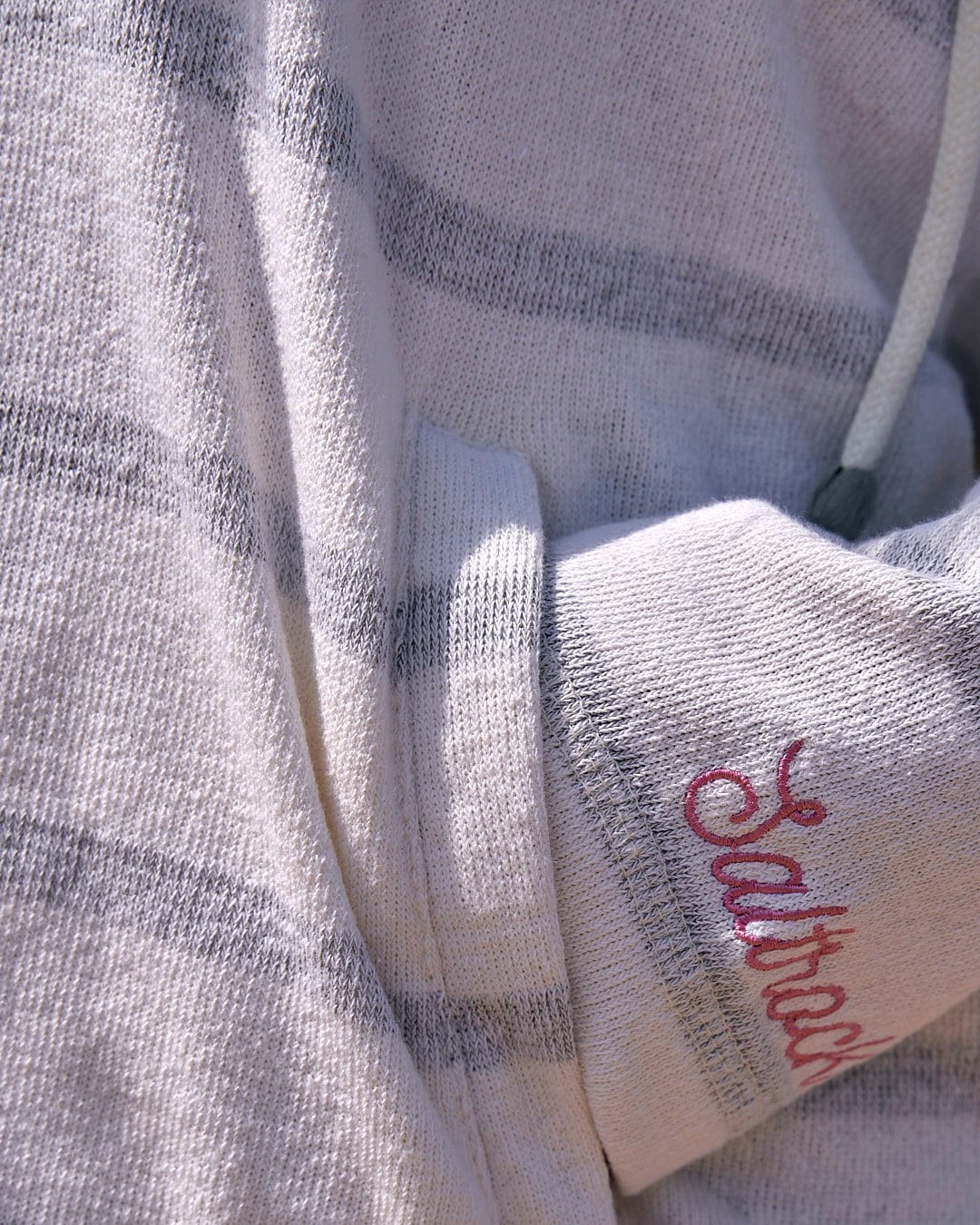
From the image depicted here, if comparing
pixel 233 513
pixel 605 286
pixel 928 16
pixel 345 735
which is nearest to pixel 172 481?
pixel 233 513

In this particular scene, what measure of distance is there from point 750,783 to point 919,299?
1.01 ft

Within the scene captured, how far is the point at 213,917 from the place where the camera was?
1.62 feet

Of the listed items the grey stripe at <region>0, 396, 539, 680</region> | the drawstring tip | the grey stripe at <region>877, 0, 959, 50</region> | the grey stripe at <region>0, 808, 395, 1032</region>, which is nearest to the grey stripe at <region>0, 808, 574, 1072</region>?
the grey stripe at <region>0, 808, 395, 1032</region>

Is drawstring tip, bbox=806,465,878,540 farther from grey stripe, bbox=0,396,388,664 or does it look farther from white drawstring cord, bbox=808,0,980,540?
grey stripe, bbox=0,396,388,664

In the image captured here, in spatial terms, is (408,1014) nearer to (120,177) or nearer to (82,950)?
(82,950)

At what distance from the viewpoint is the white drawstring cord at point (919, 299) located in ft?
1.90

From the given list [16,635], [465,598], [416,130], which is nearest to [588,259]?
[416,130]

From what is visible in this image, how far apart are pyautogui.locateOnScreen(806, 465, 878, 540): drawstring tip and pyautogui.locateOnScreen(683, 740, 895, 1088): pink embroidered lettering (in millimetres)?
172

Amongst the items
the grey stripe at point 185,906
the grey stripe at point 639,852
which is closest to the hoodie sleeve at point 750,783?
the grey stripe at point 639,852

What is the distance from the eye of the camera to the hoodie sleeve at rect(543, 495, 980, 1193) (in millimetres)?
479

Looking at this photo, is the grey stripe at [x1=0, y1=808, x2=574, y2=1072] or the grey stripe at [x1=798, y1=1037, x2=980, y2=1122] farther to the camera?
the grey stripe at [x1=798, y1=1037, x2=980, y2=1122]

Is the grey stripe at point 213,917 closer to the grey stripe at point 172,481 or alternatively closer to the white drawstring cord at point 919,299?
the grey stripe at point 172,481

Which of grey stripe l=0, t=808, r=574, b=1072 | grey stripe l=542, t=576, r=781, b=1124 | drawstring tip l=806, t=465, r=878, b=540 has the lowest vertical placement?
grey stripe l=0, t=808, r=574, b=1072

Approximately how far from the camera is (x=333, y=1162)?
19.2 inches
